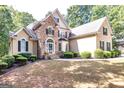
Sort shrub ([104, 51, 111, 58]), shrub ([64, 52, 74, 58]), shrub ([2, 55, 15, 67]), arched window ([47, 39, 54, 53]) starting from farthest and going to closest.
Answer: arched window ([47, 39, 54, 53]) → shrub ([104, 51, 111, 58]) → shrub ([64, 52, 74, 58]) → shrub ([2, 55, 15, 67])

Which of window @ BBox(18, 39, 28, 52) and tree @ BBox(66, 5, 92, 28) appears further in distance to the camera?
window @ BBox(18, 39, 28, 52)

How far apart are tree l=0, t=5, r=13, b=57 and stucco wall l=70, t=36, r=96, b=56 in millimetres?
2352

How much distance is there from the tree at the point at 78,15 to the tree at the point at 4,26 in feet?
6.64

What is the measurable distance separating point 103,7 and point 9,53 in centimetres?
349

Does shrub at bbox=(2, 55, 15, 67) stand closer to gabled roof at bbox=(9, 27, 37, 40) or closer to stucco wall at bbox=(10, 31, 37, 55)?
stucco wall at bbox=(10, 31, 37, 55)

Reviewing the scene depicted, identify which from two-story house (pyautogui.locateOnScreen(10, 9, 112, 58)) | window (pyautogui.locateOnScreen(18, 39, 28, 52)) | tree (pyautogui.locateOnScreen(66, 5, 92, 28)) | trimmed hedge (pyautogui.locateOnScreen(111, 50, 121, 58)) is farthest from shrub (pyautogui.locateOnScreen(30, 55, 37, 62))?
trimmed hedge (pyautogui.locateOnScreen(111, 50, 121, 58))

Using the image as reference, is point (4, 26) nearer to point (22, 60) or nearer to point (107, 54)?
point (22, 60)

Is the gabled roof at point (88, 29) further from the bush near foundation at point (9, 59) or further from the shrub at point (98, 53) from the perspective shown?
the bush near foundation at point (9, 59)

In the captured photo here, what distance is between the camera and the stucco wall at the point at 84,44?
25.5 ft

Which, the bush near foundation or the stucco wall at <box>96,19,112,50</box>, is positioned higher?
the stucco wall at <box>96,19,112,50</box>

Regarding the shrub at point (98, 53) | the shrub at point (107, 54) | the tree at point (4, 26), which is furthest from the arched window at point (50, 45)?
the shrub at point (107, 54)

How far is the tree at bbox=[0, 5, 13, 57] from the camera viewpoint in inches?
268

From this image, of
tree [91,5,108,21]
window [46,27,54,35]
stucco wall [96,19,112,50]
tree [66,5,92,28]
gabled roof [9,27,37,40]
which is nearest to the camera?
tree [91,5,108,21]
